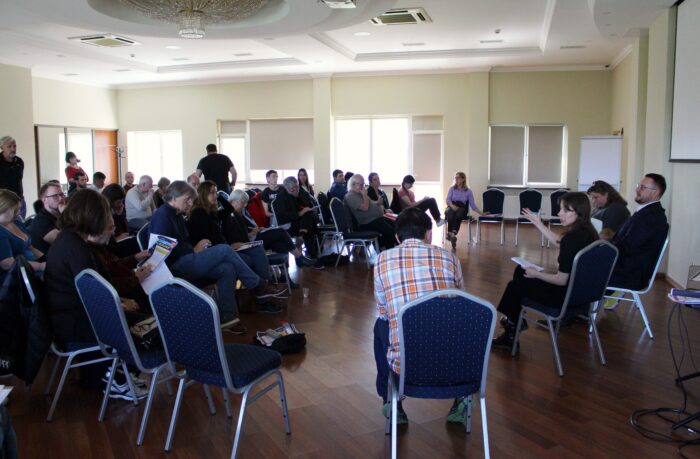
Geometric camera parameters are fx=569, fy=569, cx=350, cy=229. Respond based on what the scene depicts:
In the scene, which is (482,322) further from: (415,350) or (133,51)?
(133,51)

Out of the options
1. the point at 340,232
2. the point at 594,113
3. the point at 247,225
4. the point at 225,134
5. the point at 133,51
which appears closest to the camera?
the point at 247,225

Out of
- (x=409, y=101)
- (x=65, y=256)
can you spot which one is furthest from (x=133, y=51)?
(x=65, y=256)

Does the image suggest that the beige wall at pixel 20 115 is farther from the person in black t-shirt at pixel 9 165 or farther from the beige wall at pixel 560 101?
the beige wall at pixel 560 101

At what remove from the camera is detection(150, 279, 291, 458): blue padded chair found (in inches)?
98.3

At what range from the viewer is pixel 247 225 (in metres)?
6.20

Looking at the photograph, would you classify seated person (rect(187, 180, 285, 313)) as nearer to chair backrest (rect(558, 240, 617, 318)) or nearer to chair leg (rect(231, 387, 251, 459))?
chair leg (rect(231, 387, 251, 459))

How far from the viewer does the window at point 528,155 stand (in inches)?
499

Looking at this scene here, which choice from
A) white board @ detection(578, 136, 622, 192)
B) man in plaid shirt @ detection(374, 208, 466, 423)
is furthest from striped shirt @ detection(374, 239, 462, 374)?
white board @ detection(578, 136, 622, 192)

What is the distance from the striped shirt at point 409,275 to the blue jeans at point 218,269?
88.7 inches

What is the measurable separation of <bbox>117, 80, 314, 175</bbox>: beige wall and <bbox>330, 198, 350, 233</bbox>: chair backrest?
6916 mm

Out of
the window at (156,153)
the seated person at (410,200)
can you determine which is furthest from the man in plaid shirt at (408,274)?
the window at (156,153)

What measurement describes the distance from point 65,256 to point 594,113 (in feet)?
38.2

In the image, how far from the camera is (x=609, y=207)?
221 inches

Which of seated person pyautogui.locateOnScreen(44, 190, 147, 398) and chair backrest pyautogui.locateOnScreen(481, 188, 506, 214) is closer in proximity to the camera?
seated person pyautogui.locateOnScreen(44, 190, 147, 398)
